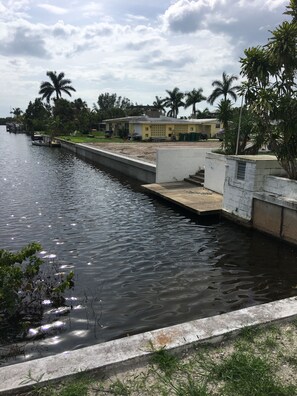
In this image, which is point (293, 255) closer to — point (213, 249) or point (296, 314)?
point (213, 249)

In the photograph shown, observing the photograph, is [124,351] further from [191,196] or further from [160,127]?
[160,127]

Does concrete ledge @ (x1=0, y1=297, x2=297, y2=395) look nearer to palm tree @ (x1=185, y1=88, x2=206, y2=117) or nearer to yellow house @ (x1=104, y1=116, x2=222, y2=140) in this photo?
yellow house @ (x1=104, y1=116, x2=222, y2=140)

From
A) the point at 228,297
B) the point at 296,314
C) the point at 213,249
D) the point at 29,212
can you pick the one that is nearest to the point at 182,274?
the point at 228,297

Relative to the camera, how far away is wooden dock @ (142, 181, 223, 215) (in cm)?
Result: 1150

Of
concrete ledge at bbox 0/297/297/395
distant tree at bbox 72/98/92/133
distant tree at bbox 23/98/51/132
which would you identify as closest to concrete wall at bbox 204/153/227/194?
concrete ledge at bbox 0/297/297/395

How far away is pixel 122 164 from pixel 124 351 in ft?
66.1

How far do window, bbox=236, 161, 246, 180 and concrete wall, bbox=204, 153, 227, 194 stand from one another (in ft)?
8.51

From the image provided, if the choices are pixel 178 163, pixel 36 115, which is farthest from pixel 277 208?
pixel 36 115

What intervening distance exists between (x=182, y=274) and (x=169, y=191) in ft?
25.2

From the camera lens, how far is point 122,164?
2297cm

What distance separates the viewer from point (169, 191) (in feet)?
47.9

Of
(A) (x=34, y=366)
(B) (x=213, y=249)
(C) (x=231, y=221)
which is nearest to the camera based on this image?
(A) (x=34, y=366)

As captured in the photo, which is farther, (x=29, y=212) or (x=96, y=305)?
(x=29, y=212)

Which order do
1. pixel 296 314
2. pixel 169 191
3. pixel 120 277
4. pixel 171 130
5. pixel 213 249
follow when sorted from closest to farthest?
pixel 296 314, pixel 120 277, pixel 213 249, pixel 169 191, pixel 171 130
